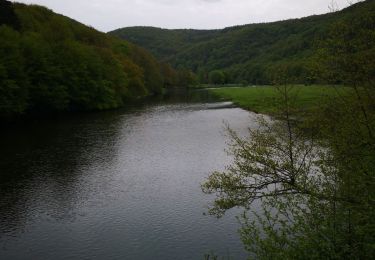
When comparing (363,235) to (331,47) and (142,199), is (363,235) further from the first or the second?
(142,199)

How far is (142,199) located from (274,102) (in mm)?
14625

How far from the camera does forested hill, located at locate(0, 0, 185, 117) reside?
6100 cm

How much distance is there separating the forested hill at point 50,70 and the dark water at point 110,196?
11.2 m

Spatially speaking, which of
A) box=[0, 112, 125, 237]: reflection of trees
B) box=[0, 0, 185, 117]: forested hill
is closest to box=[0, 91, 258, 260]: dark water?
box=[0, 112, 125, 237]: reflection of trees

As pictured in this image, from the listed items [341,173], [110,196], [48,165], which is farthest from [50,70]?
[341,173]

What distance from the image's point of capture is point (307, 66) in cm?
1545

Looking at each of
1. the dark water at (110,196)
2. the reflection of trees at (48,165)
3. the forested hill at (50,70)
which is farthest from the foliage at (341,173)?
the forested hill at (50,70)

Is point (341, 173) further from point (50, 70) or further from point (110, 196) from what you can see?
point (50, 70)

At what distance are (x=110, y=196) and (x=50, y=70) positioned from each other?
4834 centimetres

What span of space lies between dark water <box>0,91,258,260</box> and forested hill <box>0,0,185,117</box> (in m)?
11.2

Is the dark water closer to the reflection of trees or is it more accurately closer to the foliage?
the reflection of trees

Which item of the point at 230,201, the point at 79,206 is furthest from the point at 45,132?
the point at 230,201

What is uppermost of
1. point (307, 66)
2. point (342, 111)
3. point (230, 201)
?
point (307, 66)

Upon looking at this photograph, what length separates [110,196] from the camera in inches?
1151
